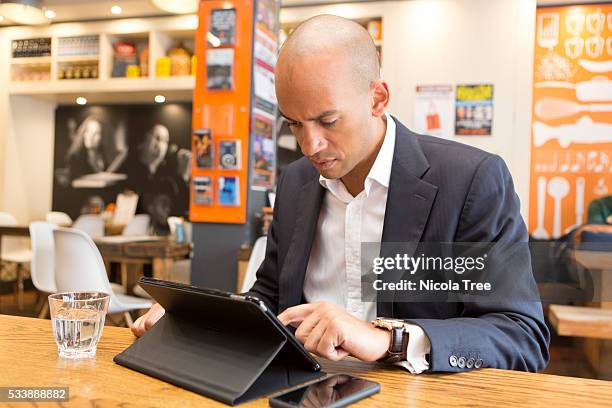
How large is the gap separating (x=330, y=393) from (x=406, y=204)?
23.0 inches

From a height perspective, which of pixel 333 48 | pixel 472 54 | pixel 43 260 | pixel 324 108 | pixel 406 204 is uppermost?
pixel 472 54

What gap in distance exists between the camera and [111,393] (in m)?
0.69

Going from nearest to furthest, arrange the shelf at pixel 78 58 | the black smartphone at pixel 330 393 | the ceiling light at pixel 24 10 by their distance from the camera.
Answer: the black smartphone at pixel 330 393, the ceiling light at pixel 24 10, the shelf at pixel 78 58

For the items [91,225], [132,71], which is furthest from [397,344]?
[132,71]

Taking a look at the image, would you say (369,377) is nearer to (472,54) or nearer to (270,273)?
(270,273)

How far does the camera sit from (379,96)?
121 cm

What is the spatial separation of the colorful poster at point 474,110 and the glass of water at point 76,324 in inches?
169

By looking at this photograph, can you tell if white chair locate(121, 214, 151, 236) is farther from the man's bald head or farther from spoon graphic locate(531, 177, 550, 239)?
the man's bald head

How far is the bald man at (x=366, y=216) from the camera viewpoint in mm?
832

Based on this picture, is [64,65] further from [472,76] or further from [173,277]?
[472,76]

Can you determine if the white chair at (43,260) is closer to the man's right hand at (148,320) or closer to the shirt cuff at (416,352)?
the man's right hand at (148,320)

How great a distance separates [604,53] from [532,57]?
79 centimetres

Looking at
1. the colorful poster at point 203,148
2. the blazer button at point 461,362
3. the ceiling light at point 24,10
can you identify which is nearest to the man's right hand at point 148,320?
the blazer button at point 461,362

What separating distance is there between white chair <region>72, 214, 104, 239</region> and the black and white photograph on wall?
63 centimetres
